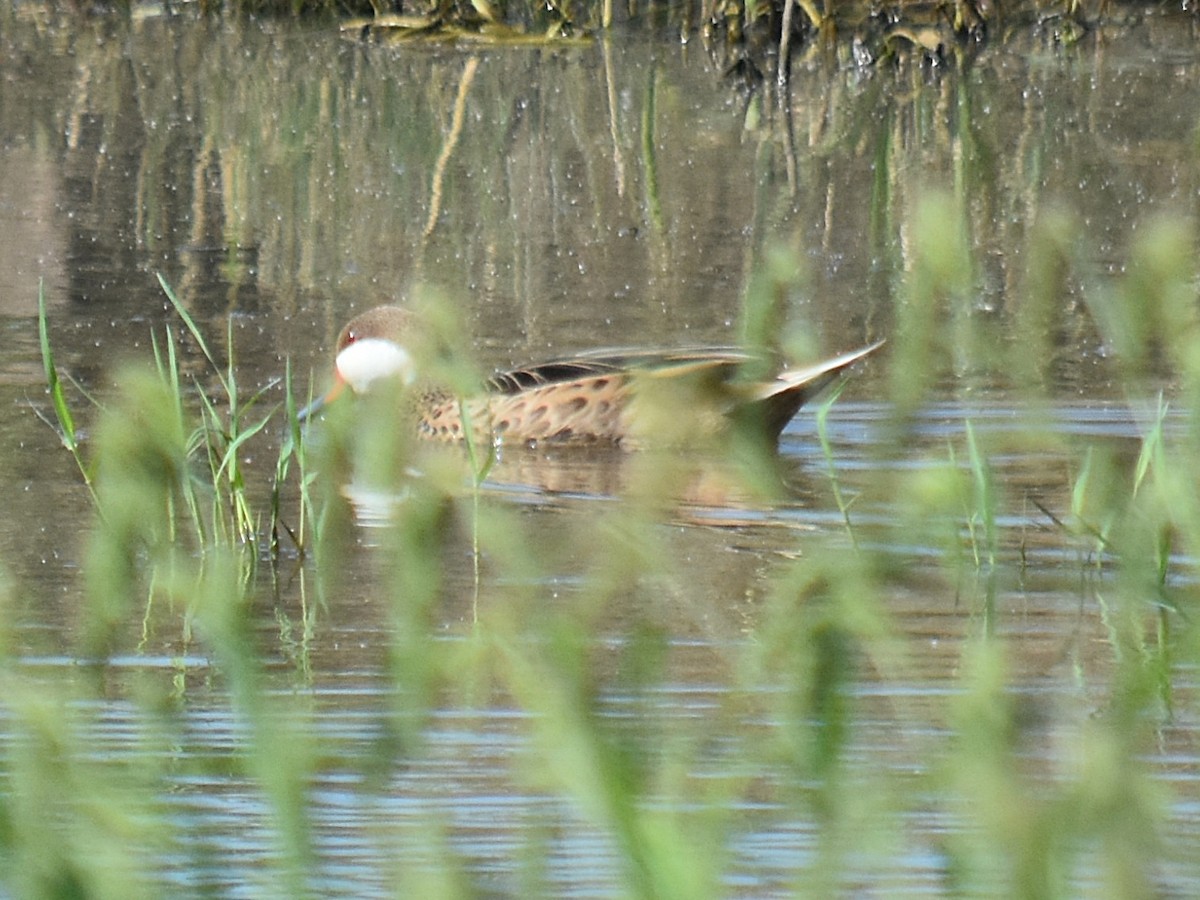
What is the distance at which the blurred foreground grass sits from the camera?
1.93m

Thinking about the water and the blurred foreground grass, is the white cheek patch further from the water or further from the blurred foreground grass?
the blurred foreground grass

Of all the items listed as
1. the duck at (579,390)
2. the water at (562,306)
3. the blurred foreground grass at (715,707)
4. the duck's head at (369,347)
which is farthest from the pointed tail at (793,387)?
the blurred foreground grass at (715,707)

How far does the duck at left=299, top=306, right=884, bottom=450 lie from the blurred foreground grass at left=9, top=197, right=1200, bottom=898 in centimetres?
192

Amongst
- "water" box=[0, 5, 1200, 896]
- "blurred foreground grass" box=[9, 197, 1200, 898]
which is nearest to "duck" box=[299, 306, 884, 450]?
"water" box=[0, 5, 1200, 896]

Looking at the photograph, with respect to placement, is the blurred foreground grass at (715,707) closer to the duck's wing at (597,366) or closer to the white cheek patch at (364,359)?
the duck's wing at (597,366)

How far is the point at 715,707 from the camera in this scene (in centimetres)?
388

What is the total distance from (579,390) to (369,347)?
82cm

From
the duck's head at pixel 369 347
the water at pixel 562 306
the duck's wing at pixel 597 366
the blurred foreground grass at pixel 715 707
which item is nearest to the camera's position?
the blurred foreground grass at pixel 715 707

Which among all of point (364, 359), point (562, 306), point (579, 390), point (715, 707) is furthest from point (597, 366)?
point (715, 707)

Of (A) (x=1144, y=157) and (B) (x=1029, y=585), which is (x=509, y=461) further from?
(A) (x=1144, y=157)

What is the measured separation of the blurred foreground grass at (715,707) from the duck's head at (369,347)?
261cm

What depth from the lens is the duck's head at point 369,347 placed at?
7270 millimetres

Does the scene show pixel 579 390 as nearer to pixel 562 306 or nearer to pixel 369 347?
pixel 369 347

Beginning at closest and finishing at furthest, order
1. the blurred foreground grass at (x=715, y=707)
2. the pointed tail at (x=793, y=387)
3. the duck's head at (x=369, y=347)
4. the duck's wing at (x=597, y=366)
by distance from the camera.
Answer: the blurred foreground grass at (x=715, y=707) → the pointed tail at (x=793, y=387) → the duck's wing at (x=597, y=366) → the duck's head at (x=369, y=347)
